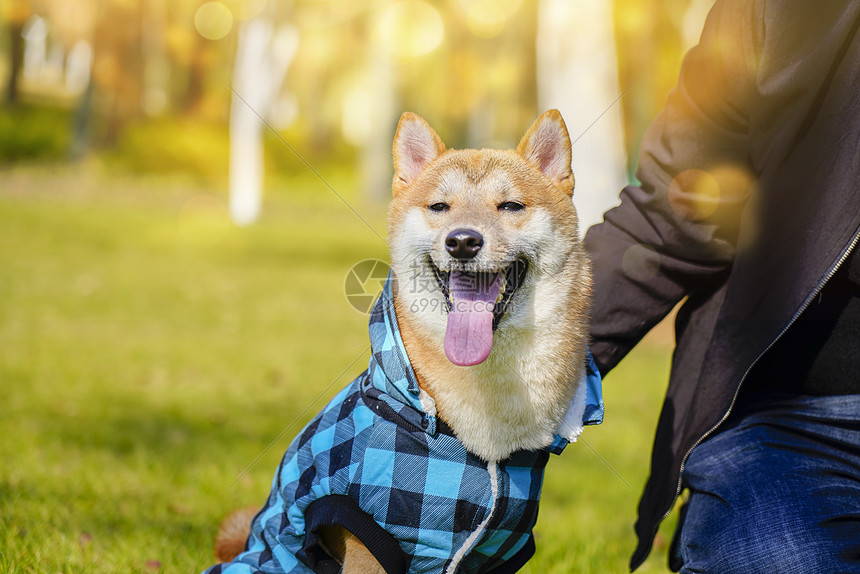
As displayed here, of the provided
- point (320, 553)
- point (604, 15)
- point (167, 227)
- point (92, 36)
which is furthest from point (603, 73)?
point (92, 36)

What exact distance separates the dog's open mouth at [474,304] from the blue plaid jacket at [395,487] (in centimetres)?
16

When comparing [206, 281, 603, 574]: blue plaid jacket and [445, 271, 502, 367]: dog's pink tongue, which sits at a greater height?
[445, 271, 502, 367]: dog's pink tongue

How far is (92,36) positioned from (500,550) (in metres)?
22.3

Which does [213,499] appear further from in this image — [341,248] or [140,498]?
[341,248]

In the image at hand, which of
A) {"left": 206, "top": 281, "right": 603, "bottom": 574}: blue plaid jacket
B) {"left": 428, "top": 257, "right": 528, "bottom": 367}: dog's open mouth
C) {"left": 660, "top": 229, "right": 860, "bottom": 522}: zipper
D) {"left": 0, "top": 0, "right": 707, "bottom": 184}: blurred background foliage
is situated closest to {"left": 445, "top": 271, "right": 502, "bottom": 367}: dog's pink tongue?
{"left": 428, "top": 257, "right": 528, "bottom": 367}: dog's open mouth

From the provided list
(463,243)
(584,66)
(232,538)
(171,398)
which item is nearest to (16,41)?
(584,66)

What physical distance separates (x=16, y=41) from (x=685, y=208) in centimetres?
2766

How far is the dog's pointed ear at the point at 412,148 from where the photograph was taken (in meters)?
2.40

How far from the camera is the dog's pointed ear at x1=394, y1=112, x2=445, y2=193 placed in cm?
240

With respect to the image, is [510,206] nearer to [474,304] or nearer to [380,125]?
[474,304]

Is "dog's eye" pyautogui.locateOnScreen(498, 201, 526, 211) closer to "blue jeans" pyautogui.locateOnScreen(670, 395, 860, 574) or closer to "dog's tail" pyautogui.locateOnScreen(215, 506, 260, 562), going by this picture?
"blue jeans" pyautogui.locateOnScreen(670, 395, 860, 574)

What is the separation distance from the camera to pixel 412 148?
249 cm

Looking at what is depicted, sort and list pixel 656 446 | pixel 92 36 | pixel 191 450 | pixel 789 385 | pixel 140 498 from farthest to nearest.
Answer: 1. pixel 92 36
2. pixel 191 450
3. pixel 140 498
4. pixel 656 446
5. pixel 789 385

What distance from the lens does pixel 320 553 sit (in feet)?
7.38
